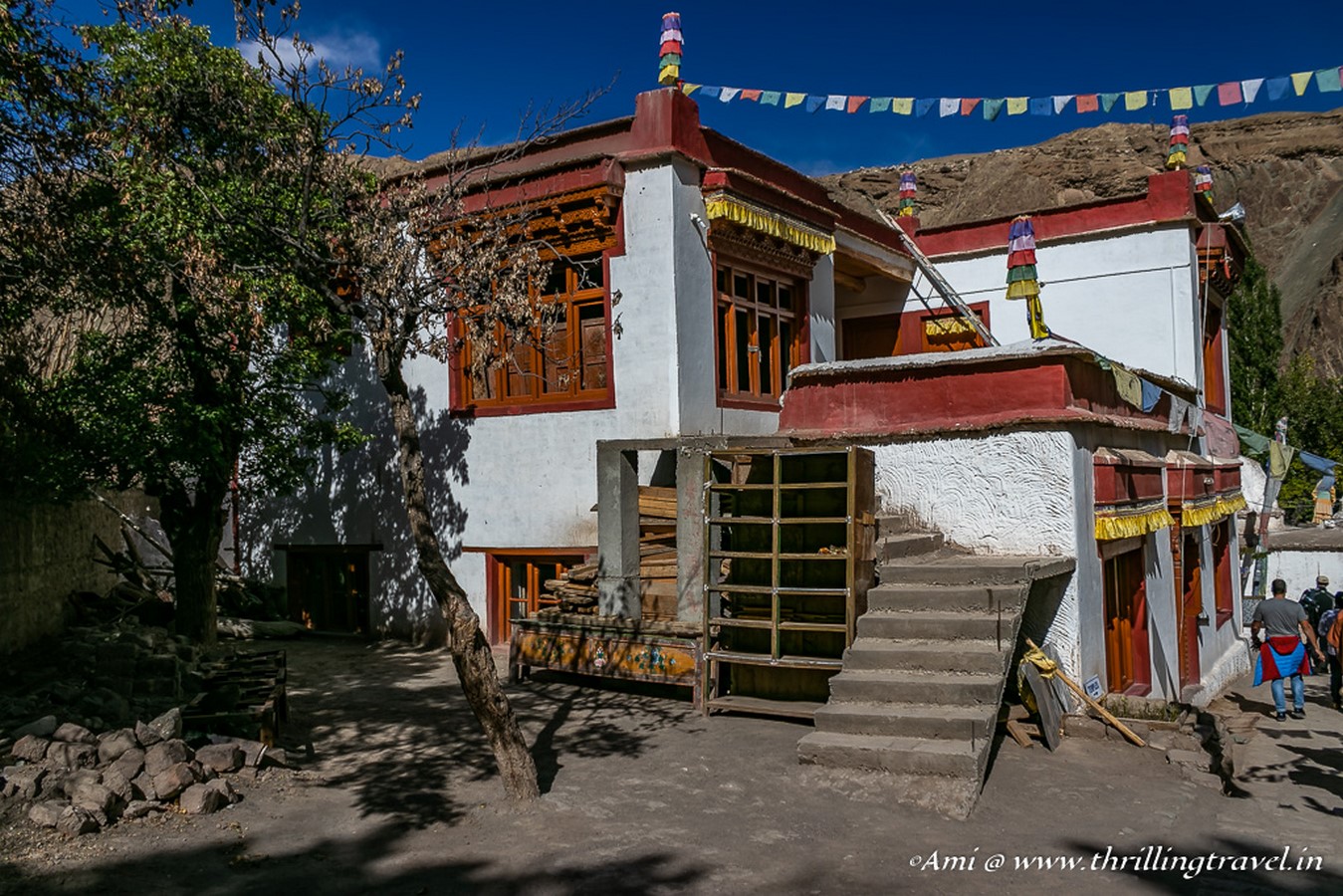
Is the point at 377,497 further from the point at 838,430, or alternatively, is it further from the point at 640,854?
the point at 640,854

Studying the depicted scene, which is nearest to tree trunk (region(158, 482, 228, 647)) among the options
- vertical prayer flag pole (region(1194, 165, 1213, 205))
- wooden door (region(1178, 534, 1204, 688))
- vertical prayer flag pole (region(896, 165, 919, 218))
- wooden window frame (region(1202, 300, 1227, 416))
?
wooden door (region(1178, 534, 1204, 688))

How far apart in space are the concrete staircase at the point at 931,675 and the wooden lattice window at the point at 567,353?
5.29 metres

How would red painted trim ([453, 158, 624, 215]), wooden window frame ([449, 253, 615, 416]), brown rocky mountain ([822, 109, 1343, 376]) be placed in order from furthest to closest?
1. brown rocky mountain ([822, 109, 1343, 376])
2. wooden window frame ([449, 253, 615, 416])
3. red painted trim ([453, 158, 624, 215])

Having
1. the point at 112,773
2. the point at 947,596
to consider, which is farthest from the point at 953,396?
the point at 112,773

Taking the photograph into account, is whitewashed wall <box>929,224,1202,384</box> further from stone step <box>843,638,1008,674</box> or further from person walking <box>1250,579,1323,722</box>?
stone step <box>843,638,1008,674</box>

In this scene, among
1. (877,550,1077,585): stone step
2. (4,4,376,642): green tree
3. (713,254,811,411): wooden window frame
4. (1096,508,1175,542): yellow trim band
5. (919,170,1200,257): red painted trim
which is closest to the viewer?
(877,550,1077,585): stone step

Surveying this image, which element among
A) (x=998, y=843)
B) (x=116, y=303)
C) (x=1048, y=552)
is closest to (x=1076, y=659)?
(x=1048, y=552)

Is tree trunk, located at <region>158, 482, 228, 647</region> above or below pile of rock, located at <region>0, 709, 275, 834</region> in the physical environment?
above

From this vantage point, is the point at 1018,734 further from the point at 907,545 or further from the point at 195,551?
the point at 195,551

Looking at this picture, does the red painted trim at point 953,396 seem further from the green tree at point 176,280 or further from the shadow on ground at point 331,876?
the shadow on ground at point 331,876

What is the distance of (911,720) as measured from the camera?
295 inches

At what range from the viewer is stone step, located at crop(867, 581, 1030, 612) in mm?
8398

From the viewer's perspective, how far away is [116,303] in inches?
394

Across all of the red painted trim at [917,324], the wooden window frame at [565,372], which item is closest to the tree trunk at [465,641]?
the wooden window frame at [565,372]
